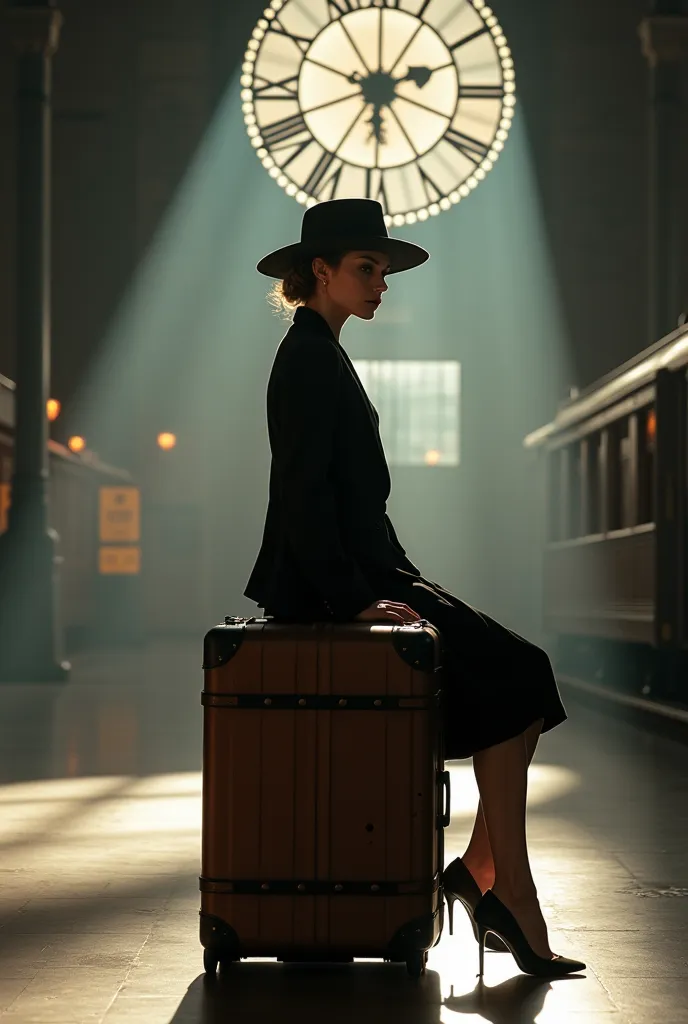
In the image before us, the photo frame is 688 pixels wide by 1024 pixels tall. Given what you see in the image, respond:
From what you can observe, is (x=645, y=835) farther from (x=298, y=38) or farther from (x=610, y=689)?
(x=298, y=38)

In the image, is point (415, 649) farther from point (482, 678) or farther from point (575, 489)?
point (575, 489)

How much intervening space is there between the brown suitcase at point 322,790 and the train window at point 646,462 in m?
8.31

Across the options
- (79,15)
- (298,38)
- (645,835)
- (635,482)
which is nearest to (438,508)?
(298,38)

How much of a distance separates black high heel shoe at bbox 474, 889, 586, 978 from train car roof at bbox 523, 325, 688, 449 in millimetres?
7380

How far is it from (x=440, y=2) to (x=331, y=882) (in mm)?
22913

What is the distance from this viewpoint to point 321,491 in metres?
3.37

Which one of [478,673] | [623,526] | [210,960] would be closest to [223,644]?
[478,673]

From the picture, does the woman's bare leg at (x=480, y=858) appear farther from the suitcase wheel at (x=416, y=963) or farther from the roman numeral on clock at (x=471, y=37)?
the roman numeral on clock at (x=471, y=37)

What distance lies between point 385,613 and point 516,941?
28.1 inches

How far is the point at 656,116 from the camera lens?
14.6 m

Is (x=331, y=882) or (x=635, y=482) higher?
(x=635, y=482)

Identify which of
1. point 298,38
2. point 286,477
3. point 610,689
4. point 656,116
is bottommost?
point 610,689

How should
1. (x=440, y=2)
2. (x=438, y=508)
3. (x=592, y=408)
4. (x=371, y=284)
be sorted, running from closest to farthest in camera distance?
(x=371, y=284), (x=592, y=408), (x=440, y=2), (x=438, y=508)

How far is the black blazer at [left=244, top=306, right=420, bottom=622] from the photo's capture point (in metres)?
3.36
